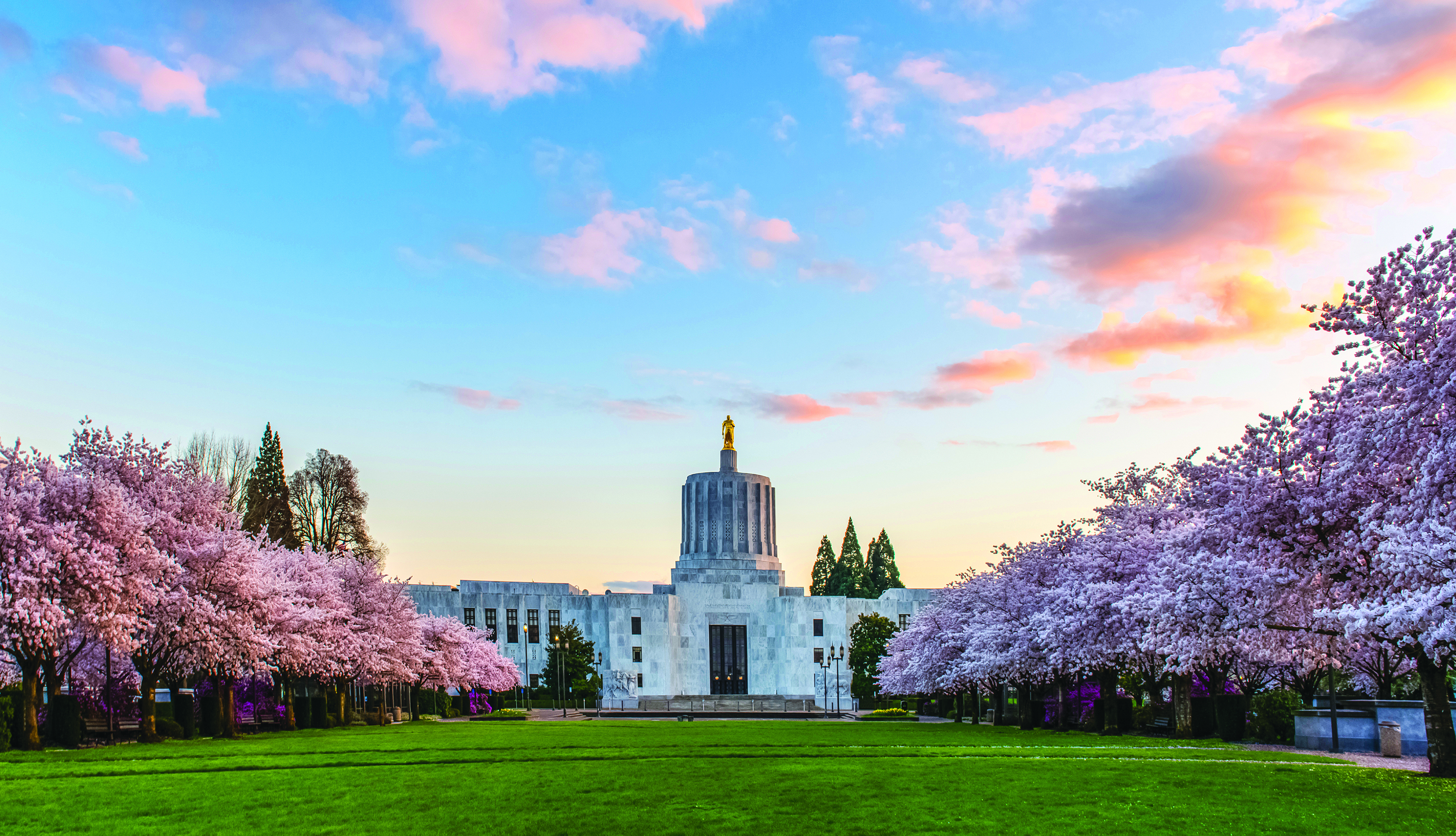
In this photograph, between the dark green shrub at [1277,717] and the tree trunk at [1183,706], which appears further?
the tree trunk at [1183,706]

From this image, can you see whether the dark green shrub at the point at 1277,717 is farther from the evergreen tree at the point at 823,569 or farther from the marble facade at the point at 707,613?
the evergreen tree at the point at 823,569

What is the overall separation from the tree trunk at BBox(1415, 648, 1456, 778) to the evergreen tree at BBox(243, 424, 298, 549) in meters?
62.5

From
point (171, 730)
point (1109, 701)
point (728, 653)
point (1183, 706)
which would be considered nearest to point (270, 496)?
point (171, 730)

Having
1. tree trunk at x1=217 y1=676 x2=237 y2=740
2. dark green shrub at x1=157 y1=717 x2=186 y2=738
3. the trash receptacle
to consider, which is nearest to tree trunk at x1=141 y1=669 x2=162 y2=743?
dark green shrub at x1=157 y1=717 x2=186 y2=738

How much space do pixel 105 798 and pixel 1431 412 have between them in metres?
20.5

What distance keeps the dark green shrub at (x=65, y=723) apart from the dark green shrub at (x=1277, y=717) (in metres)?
33.3

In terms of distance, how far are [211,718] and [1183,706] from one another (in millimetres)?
32432

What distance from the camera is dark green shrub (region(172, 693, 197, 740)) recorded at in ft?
118

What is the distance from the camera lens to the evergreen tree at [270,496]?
6988 centimetres

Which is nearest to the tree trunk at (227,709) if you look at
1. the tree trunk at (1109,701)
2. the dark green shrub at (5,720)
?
the dark green shrub at (5,720)

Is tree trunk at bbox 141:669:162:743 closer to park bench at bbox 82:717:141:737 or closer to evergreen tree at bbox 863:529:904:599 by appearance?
park bench at bbox 82:717:141:737

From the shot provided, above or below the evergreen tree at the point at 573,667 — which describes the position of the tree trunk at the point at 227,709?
above

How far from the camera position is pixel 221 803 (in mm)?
16031

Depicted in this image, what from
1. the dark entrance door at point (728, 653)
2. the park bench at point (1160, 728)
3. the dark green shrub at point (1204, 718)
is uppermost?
the dark green shrub at point (1204, 718)
